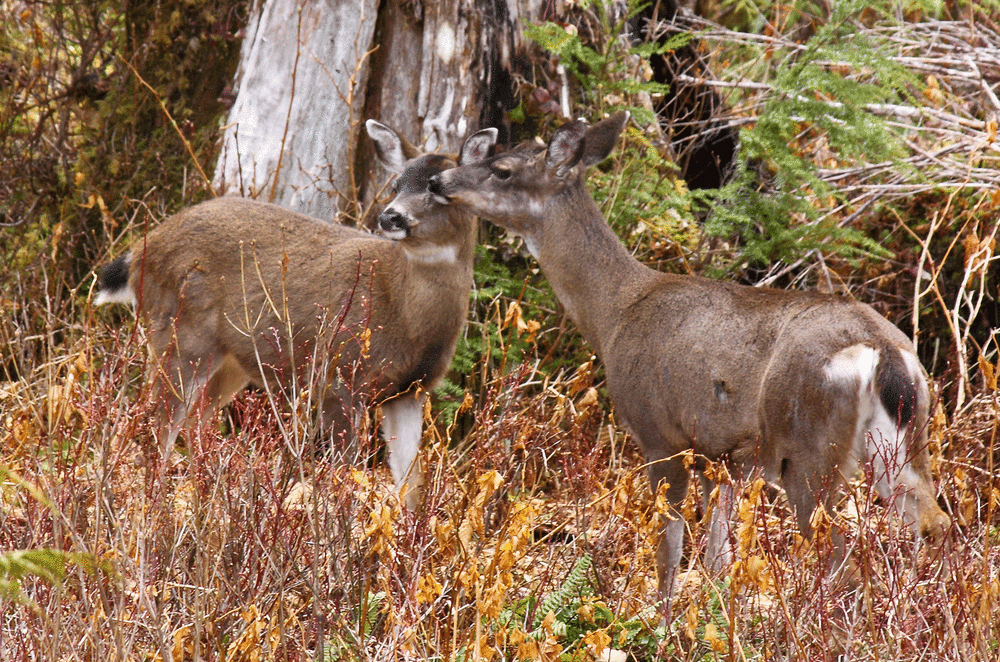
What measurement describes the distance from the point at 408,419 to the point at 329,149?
6.10 ft

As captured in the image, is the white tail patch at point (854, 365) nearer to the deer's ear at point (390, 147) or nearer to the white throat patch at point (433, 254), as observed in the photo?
the white throat patch at point (433, 254)

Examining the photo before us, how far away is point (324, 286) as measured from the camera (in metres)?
5.26

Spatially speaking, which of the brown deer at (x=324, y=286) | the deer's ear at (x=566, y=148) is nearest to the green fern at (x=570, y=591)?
the brown deer at (x=324, y=286)

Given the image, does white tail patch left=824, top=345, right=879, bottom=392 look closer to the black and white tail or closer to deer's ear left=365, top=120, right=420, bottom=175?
deer's ear left=365, top=120, right=420, bottom=175

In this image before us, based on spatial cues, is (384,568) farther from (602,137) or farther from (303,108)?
(303,108)

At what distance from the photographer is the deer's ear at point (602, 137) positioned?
16.2 feet

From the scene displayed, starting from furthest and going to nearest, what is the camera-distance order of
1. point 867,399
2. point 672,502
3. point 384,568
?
point 672,502
point 867,399
point 384,568

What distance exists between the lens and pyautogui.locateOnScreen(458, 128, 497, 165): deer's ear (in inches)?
206

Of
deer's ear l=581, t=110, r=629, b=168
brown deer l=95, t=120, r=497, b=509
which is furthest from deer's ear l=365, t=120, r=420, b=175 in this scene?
deer's ear l=581, t=110, r=629, b=168

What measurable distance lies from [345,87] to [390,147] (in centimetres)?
101

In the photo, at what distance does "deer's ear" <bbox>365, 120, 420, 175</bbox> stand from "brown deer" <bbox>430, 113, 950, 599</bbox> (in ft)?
1.73

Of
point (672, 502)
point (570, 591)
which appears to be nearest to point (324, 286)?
point (672, 502)

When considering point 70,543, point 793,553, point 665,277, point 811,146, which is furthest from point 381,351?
point 811,146

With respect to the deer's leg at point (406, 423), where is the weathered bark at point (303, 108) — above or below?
above
